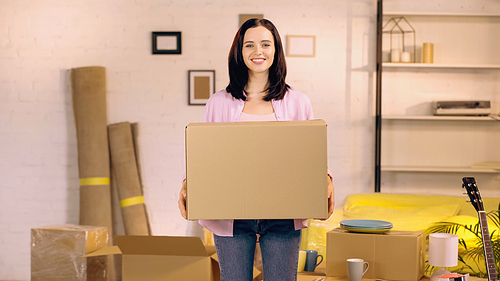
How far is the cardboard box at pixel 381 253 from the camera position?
1721 millimetres

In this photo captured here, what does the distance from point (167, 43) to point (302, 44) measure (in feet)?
3.33

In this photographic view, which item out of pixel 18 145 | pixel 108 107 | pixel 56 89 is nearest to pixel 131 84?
pixel 108 107

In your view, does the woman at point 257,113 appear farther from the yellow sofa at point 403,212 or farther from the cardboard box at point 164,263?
the yellow sofa at point 403,212

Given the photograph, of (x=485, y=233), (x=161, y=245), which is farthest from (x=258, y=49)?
(x=485, y=233)

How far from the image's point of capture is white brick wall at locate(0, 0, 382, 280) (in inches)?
138

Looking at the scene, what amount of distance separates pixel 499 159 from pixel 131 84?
9.11 feet

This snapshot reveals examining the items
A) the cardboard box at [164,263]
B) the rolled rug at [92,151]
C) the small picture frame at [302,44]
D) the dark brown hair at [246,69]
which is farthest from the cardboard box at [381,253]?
the rolled rug at [92,151]

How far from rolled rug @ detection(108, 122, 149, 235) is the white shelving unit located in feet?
5.91

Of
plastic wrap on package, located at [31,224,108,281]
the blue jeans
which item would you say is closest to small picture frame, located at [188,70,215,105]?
plastic wrap on package, located at [31,224,108,281]

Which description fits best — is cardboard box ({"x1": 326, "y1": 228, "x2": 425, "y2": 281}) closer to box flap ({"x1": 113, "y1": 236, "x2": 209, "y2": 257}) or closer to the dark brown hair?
box flap ({"x1": 113, "y1": 236, "x2": 209, "y2": 257})

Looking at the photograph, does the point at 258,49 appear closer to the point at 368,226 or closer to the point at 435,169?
the point at 368,226

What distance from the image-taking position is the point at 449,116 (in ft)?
10.9

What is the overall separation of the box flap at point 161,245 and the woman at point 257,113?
0.36 metres

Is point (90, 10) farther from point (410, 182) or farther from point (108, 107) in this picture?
point (410, 182)
